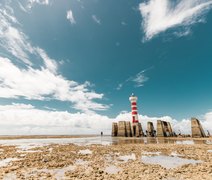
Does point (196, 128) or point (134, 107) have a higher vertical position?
point (134, 107)

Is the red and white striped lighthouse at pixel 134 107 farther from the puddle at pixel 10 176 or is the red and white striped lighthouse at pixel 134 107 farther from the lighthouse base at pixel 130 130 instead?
the puddle at pixel 10 176

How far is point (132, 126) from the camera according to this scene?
2687 inches

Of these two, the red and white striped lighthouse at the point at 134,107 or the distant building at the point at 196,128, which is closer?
the distant building at the point at 196,128

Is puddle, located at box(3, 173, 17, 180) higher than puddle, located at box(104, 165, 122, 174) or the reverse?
the reverse

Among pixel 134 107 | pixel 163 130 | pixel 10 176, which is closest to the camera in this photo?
pixel 10 176

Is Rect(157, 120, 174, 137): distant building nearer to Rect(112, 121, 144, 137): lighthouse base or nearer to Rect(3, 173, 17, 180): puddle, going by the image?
Rect(112, 121, 144, 137): lighthouse base

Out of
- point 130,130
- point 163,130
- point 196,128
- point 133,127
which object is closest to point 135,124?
point 133,127

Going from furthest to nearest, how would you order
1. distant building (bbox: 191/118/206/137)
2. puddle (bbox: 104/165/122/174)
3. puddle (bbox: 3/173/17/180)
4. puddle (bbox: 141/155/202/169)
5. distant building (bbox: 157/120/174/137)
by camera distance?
distant building (bbox: 157/120/174/137) → distant building (bbox: 191/118/206/137) → puddle (bbox: 141/155/202/169) → puddle (bbox: 104/165/122/174) → puddle (bbox: 3/173/17/180)

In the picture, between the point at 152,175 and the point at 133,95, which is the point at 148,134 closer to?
the point at 133,95

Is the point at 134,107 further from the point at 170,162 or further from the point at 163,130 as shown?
the point at 170,162

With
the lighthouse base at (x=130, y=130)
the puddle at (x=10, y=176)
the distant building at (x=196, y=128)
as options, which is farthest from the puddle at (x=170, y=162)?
the lighthouse base at (x=130, y=130)

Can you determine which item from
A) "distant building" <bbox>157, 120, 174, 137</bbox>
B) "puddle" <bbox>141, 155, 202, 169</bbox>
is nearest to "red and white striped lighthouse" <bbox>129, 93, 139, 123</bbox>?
"distant building" <bbox>157, 120, 174, 137</bbox>

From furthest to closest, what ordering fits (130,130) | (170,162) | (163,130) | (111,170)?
(130,130) → (163,130) → (170,162) → (111,170)

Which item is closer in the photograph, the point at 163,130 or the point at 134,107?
the point at 163,130
